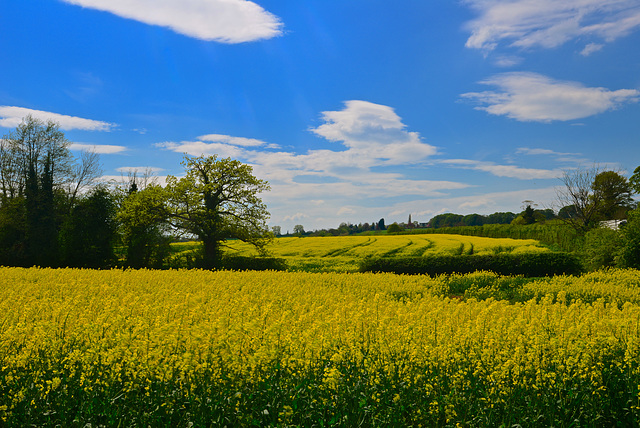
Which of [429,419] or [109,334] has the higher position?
[109,334]

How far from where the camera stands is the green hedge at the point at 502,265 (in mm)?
21859

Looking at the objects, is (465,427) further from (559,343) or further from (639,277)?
(639,277)

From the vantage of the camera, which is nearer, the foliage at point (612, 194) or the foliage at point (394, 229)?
the foliage at point (612, 194)

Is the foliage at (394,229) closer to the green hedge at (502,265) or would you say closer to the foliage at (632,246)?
the green hedge at (502,265)

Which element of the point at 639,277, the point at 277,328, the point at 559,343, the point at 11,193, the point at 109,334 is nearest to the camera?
the point at 277,328

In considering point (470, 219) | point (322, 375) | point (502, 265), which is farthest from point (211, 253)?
point (470, 219)

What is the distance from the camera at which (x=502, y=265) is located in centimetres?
2214

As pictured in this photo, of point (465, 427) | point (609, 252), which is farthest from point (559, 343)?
point (609, 252)

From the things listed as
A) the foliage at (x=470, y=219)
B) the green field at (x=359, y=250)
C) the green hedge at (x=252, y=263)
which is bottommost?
the green hedge at (x=252, y=263)

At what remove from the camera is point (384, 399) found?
4422 mm

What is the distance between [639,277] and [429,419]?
16.8 m

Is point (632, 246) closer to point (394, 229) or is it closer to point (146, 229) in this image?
point (146, 229)

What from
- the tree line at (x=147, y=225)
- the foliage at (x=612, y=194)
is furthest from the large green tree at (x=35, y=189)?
the foliage at (x=612, y=194)

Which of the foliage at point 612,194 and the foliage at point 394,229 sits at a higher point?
the foliage at point 612,194
